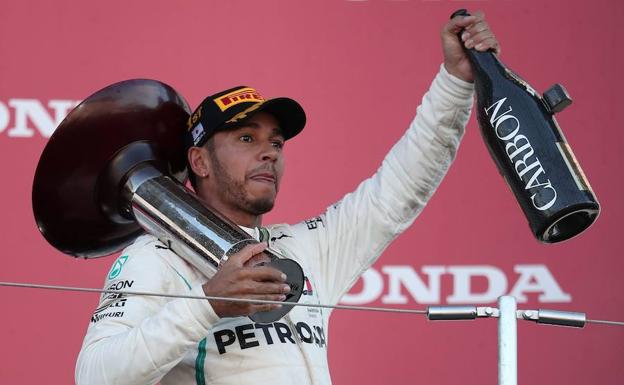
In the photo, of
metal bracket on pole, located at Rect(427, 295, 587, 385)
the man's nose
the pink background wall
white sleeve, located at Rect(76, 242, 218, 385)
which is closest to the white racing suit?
white sleeve, located at Rect(76, 242, 218, 385)

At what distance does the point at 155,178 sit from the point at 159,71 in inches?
26.3

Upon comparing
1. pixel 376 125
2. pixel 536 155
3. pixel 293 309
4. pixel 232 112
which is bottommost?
pixel 293 309

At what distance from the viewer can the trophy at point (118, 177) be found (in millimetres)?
1886

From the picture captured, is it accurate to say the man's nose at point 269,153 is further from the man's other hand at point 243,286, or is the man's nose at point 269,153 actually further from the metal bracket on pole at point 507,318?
the metal bracket on pole at point 507,318

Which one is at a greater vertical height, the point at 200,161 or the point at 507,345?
the point at 200,161

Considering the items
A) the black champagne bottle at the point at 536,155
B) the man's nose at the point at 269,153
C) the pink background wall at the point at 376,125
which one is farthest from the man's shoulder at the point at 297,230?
the pink background wall at the point at 376,125

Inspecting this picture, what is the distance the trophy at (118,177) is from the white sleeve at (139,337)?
0.46ft

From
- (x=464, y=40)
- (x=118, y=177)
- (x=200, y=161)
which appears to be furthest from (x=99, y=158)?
(x=464, y=40)

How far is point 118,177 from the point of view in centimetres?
197

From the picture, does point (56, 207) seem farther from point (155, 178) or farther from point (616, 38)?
point (616, 38)

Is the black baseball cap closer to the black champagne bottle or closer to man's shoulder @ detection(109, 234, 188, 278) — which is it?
man's shoulder @ detection(109, 234, 188, 278)

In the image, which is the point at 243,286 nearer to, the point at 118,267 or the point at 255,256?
the point at 255,256

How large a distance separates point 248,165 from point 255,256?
0.29 m

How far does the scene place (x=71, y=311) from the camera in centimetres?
250
